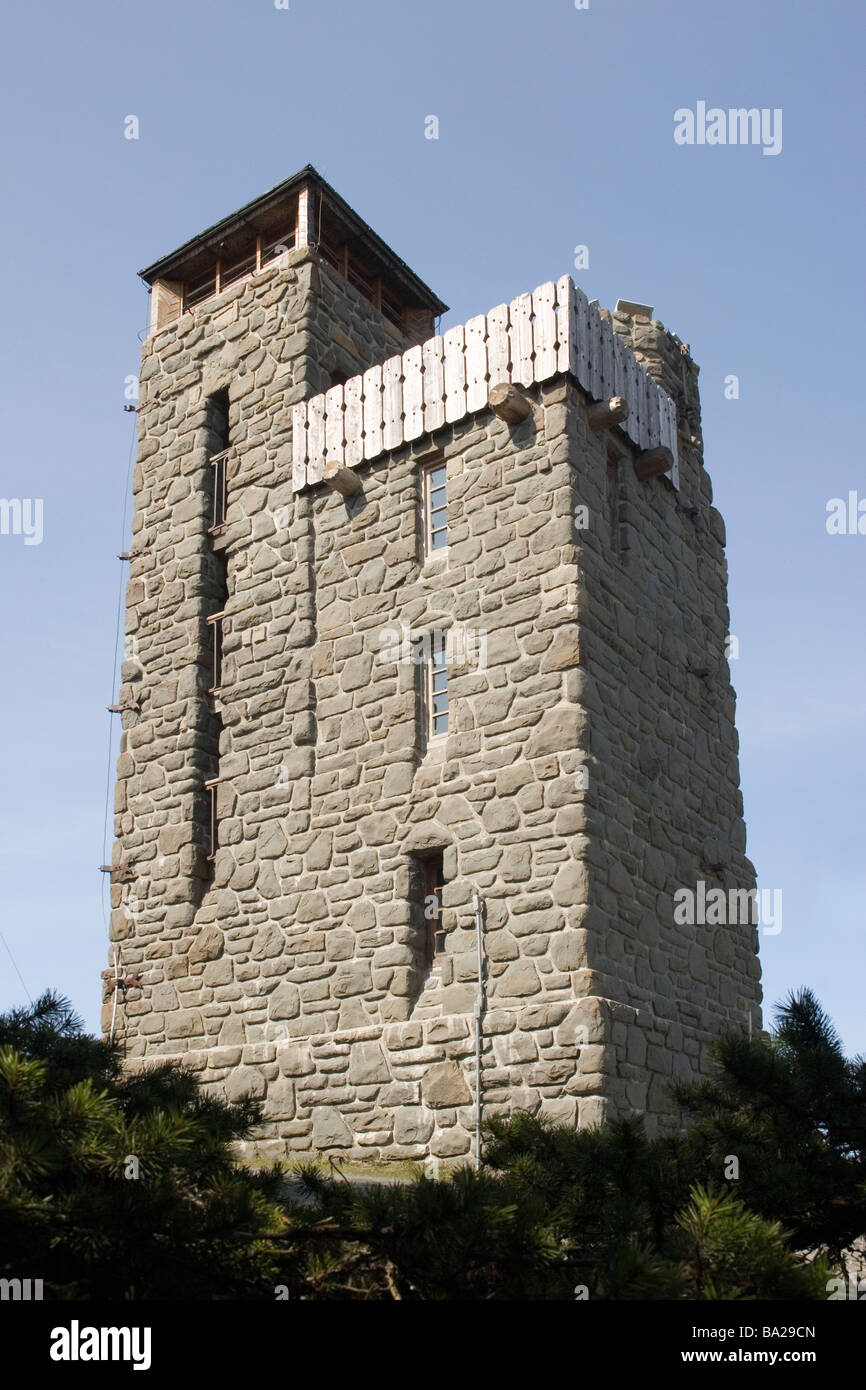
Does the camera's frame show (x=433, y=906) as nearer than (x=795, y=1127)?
No

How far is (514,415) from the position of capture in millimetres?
11516

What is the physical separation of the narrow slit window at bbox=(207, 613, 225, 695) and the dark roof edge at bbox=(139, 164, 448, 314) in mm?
4547

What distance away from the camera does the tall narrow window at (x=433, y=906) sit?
10984mm

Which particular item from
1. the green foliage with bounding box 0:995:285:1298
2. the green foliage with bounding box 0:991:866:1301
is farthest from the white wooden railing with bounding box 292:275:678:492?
the green foliage with bounding box 0:995:285:1298

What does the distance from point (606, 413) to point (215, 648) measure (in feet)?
15.1

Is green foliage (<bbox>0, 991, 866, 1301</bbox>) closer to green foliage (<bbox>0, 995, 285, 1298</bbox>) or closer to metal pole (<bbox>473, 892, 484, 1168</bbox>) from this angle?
green foliage (<bbox>0, 995, 285, 1298</bbox>)

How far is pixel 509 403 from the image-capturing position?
11.4 meters

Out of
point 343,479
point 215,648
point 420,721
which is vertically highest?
point 343,479

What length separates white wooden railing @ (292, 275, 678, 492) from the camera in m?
11.5

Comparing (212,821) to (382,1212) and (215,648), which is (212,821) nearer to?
(215,648)

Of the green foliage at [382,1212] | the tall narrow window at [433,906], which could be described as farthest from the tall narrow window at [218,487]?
the green foliage at [382,1212]

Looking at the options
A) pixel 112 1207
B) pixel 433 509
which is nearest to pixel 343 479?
pixel 433 509

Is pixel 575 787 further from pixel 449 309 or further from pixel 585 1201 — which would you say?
pixel 449 309

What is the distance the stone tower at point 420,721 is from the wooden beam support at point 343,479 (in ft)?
0.08
